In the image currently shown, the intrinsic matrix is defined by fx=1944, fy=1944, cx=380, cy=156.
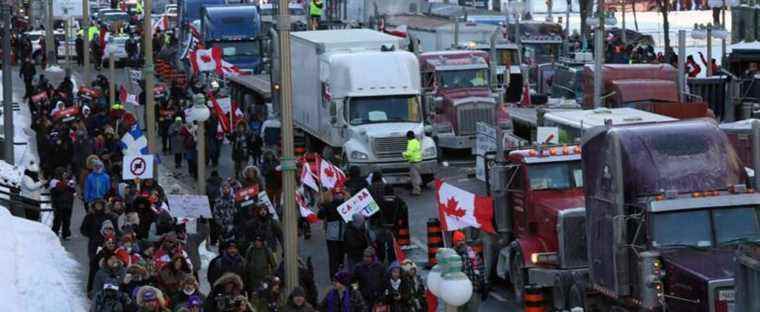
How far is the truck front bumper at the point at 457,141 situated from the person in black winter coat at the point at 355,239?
15982mm

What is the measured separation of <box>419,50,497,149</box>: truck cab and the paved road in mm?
675

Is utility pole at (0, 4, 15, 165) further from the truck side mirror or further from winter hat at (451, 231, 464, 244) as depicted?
winter hat at (451, 231, 464, 244)

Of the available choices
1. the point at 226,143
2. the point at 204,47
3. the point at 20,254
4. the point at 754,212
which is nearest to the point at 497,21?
the point at 204,47

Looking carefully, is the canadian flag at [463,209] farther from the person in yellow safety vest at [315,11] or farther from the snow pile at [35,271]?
the person in yellow safety vest at [315,11]

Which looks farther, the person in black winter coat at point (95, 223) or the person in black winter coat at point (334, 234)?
the person in black winter coat at point (334, 234)

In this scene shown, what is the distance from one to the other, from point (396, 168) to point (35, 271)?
13.0 metres

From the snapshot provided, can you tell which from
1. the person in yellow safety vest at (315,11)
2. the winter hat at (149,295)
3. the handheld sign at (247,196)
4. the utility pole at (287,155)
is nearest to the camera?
the winter hat at (149,295)

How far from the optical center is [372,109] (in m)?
38.2

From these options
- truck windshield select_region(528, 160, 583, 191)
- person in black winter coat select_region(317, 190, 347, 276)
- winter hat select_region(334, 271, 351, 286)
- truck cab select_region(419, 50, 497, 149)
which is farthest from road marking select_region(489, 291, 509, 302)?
truck cab select_region(419, 50, 497, 149)

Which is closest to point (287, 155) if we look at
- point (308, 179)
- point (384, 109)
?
point (308, 179)

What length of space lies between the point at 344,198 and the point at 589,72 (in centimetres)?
1496

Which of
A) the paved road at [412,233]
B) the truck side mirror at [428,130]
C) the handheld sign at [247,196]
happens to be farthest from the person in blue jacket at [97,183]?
the truck side mirror at [428,130]

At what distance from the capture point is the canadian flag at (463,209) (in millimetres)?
24641

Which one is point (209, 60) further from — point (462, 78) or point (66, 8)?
point (66, 8)
